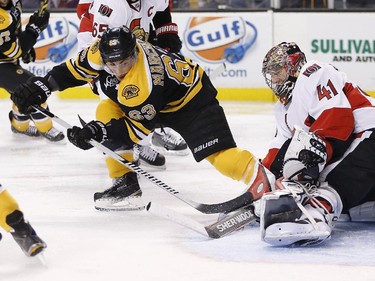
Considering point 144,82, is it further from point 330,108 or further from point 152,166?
point 152,166

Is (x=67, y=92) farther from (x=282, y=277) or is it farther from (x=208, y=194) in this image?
(x=282, y=277)

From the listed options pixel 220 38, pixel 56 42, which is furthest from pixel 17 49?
pixel 220 38

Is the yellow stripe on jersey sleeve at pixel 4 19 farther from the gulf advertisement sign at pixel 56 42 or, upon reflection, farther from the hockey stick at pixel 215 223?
the hockey stick at pixel 215 223

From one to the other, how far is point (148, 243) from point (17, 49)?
2357 mm

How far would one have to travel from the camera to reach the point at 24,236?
314 cm

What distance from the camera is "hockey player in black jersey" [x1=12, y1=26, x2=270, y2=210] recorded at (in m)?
3.77

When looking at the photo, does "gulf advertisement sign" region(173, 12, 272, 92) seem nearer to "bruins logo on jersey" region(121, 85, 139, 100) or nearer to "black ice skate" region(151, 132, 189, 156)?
"black ice skate" region(151, 132, 189, 156)

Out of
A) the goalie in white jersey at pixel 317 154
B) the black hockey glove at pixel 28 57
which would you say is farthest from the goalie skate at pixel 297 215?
the black hockey glove at pixel 28 57

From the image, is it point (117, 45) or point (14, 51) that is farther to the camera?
point (14, 51)

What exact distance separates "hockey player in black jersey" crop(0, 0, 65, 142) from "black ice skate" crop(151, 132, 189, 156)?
0.60m

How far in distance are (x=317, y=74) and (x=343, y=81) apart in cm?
12

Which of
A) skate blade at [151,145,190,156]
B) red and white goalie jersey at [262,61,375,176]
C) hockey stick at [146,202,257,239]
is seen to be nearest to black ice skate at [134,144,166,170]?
skate blade at [151,145,190,156]

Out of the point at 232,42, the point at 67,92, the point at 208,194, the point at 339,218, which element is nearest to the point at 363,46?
the point at 232,42

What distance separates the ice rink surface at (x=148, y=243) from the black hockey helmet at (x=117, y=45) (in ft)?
2.18
